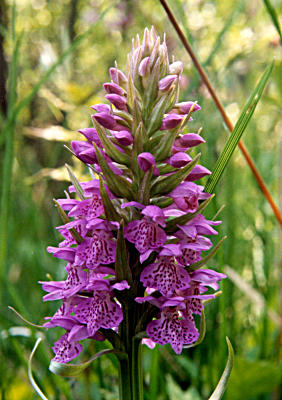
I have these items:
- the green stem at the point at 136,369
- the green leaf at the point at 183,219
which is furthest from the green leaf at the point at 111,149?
the green stem at the point at 136,369

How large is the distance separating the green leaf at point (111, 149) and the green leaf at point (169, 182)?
6 cm

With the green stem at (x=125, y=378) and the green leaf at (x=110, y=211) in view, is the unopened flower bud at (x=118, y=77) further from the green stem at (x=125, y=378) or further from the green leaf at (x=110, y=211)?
the green stem at (x=125, y=378)

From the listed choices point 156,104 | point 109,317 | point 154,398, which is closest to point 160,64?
point 156,104

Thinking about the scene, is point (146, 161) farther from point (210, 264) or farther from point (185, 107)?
point (210, 264)

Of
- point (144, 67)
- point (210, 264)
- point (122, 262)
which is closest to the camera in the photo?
point (122, 262)

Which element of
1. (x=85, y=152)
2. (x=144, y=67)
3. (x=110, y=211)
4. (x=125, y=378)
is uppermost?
(x=144, y=67)

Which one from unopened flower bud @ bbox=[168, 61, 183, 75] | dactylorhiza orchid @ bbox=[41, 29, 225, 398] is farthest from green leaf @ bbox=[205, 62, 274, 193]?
unopened flower bud @ bbox=[168, 61, 183, 75]

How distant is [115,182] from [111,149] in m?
0.06

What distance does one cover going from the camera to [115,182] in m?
0.72

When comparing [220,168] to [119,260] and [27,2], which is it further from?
[27,2]

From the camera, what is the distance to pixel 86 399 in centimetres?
143

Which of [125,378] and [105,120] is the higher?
[105,120]

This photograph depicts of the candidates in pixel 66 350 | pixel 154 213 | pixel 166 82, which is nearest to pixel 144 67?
pixel 166 82

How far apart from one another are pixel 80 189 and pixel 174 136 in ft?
0.60
